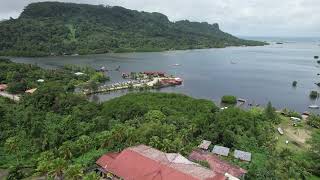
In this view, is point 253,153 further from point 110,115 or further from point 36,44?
point 36,44

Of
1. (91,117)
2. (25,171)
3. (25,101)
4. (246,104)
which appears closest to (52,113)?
(91,117)

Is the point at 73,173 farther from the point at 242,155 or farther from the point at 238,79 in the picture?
the point at 238,79

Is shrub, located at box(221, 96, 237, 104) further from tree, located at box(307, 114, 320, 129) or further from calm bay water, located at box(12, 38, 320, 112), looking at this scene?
tree, located at box(307, 114, 320, 129)

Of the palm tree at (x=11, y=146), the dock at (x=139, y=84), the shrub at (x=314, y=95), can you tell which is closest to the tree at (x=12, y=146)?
the palm tree at (x=11, y=146)

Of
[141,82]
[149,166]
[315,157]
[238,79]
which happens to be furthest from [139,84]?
[149,166]

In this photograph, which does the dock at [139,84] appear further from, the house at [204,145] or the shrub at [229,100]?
the house at [204,145]

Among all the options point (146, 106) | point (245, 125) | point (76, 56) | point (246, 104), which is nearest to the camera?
point (245, 125)
